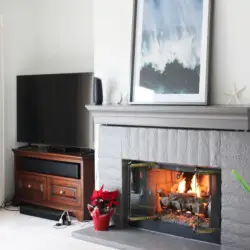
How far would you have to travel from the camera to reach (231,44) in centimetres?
345

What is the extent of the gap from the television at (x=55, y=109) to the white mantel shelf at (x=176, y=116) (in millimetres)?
579

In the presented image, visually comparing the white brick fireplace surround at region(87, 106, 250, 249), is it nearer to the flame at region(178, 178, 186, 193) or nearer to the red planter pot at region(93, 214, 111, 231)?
the red planter pot at region(93, 214, 111, 231)

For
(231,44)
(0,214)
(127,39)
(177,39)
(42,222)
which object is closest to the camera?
(231,44)

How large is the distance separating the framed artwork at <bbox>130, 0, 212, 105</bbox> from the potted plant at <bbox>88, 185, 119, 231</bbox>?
2.72 ft

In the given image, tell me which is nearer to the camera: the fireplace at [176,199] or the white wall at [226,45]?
the white wall at [226,45]

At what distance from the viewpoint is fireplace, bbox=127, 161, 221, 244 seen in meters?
3.55

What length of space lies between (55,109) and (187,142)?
177 cm

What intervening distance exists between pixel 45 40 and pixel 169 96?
2.22 metres

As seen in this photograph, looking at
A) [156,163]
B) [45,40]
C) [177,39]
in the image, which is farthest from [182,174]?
[45,40]

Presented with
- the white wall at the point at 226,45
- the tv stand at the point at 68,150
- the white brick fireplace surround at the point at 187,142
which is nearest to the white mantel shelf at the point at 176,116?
the white brick fireplace surround at the point at 187,142

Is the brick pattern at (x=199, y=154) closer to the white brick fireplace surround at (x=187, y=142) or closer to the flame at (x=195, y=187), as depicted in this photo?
the white brick fireplace surround at (x=187, y=142)

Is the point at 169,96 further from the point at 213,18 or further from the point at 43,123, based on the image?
the point at 43,123

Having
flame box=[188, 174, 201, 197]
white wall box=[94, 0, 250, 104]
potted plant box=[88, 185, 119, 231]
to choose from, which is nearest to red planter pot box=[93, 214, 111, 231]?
potted plant box=[88, 185, 119, 231]

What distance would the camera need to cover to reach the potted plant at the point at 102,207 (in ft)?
12.8
